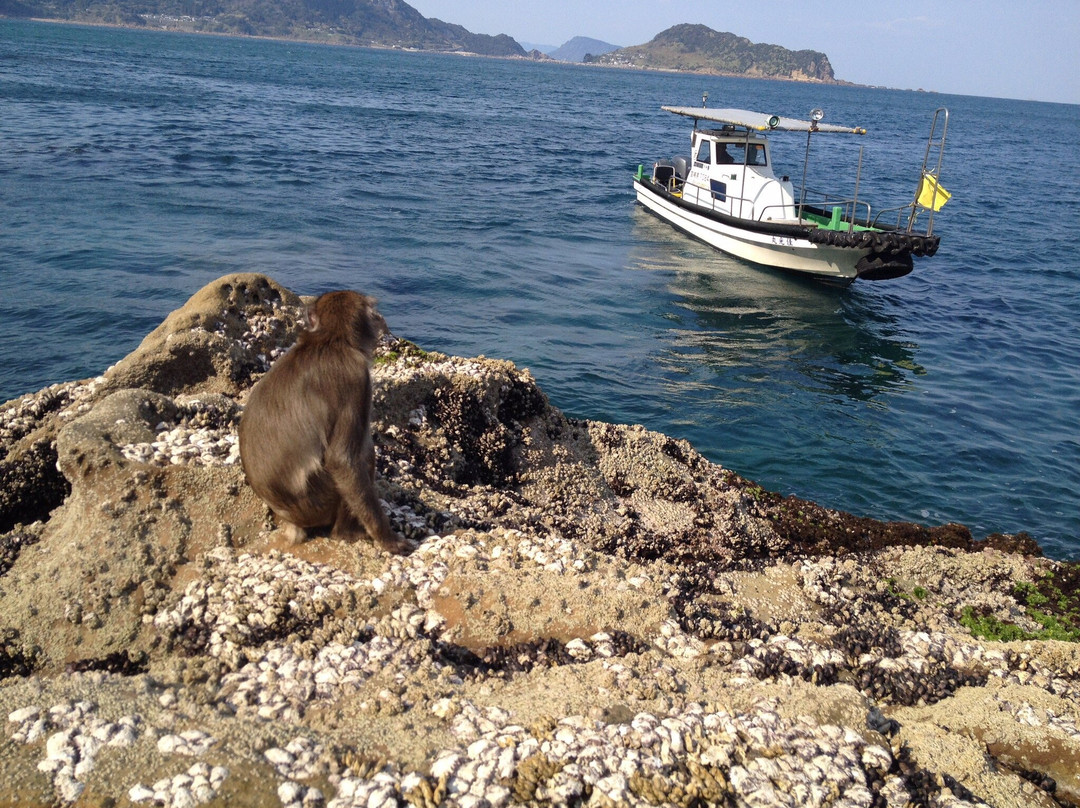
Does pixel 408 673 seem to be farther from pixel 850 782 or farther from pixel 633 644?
pixel 850 782

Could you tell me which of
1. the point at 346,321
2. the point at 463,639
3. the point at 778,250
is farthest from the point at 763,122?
the point at 463,639

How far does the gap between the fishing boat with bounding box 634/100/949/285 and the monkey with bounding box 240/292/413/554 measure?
17.3 m

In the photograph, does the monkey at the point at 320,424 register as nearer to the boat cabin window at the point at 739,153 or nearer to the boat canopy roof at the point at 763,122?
the boat canopy roof at the point at 763,122

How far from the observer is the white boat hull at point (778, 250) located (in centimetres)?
A: 2217

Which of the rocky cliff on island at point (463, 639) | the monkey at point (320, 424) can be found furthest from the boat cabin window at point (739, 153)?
the monkey at point (320, 424)

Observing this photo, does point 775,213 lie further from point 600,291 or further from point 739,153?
point 600,291

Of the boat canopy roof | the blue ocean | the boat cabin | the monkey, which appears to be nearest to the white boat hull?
the blue ocean

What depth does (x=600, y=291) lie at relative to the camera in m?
21.7

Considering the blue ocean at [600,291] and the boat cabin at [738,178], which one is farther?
the boat cabin at [738,178]

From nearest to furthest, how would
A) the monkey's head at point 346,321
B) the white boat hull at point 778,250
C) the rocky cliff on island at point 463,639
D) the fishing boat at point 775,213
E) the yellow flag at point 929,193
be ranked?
the rocky cliff on island at point 463,639
the monkey's head at point 346,321
the yellow flag at point 929,193
the fishing boat at point 775,213
the white boat hull at point 778,250

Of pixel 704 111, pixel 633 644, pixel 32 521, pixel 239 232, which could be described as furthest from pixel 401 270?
pixel 633 644

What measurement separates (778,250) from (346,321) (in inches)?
792

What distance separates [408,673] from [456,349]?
12157mm

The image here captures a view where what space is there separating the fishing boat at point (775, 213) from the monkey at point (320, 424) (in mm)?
17346
